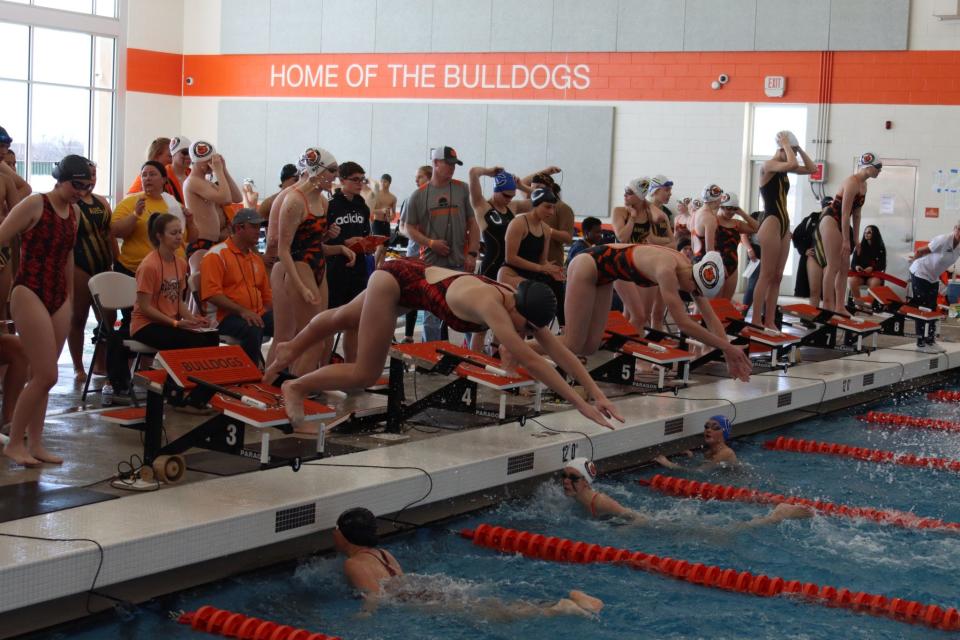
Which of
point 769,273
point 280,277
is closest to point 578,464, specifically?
point 280,277

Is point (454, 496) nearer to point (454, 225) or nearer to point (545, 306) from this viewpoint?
point (545, 306)

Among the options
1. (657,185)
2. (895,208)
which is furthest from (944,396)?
(895,208)

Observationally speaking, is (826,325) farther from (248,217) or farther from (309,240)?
(248,217)

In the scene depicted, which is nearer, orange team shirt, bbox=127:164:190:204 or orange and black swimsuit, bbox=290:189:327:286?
orange and black swimsuit, bbox=290:189:327:286

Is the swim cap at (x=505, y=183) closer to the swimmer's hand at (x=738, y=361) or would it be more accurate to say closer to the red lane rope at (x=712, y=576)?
the swimmer's hand at (x=738, y=361)

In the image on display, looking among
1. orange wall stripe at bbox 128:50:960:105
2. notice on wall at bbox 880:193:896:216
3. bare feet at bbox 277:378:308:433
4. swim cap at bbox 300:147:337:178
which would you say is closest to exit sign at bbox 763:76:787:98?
orange wall stripe at bbox 128:50:960:105

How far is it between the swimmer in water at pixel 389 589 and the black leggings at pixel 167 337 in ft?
6.97

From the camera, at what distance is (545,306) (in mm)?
4594

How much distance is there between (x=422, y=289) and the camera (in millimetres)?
4973

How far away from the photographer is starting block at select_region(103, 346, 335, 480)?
4.64 m

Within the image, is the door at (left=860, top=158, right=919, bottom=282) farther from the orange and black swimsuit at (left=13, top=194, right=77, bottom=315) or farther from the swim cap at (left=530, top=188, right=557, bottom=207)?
the orange and black swimsuit at (left=13, top=194, right=77, bottom=315)

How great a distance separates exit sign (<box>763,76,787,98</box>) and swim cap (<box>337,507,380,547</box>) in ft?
42.9

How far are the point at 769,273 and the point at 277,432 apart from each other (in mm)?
4804

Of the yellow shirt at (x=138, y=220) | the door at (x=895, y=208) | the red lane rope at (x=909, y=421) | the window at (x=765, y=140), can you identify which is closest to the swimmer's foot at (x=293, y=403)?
the yellow shirt at (x=138, y=220)
